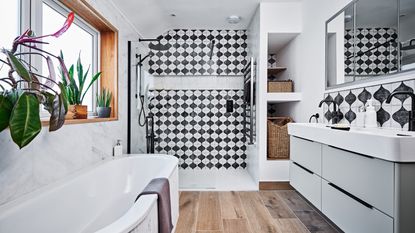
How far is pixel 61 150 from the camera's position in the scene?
63.5 inches

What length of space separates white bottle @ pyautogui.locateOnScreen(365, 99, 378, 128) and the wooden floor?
37.0 inches

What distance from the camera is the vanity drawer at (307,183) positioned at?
1771 mm

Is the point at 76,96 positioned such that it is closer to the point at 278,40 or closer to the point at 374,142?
the point at 374,142

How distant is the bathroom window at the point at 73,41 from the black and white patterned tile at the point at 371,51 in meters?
2.34

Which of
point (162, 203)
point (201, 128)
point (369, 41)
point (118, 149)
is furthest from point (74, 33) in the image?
point (369, 41)

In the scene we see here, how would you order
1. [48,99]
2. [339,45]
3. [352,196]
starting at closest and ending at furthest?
1. [48,99]
2. [352,196]
3. [339,45]

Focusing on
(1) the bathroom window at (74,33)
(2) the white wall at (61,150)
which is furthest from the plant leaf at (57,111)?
(1) the bathroom window at (74,33)

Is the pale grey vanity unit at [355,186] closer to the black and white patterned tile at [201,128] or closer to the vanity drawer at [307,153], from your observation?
the vanity drawer at [307,153]

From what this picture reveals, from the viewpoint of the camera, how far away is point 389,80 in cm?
166

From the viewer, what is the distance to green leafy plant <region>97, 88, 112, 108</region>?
236 cm

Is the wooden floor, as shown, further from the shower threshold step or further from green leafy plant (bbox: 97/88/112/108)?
green leafy plant (bbox: 97/88/112/108)

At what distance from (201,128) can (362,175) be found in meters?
2.87

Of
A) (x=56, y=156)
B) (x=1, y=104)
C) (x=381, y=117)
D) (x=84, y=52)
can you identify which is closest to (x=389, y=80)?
(x=381, y=117)

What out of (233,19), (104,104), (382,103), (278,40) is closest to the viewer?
(382,103)
